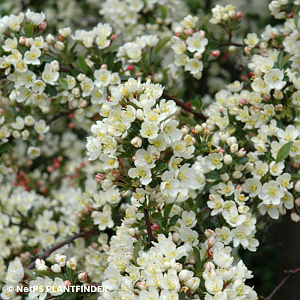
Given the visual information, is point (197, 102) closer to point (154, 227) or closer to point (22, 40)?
point (154, 227)

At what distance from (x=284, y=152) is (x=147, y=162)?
78cm

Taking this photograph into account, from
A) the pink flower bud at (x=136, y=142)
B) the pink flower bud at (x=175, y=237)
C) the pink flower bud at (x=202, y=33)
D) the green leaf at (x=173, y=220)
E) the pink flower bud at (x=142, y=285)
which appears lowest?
the pink flower bud at (x=142, y=285)

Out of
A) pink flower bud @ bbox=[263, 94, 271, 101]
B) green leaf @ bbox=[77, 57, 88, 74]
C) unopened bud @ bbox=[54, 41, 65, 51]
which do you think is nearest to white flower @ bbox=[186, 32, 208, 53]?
pink flower bud @ bbox=[263, 94, 271, 101]

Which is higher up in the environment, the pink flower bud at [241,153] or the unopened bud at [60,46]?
the unopened bud at [60,46]

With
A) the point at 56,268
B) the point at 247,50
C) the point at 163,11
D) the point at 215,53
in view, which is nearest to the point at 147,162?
the point at 56,268

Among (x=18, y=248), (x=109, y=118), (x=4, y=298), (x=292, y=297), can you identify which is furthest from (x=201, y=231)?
(x=292, y=297)

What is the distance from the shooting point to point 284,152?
6.70 ft

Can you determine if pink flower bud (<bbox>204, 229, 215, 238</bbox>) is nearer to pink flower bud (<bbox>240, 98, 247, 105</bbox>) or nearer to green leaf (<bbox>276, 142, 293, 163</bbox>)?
green leaf (<bbox>276, 142, 293, 163</bbox>)

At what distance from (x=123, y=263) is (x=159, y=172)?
0.45 meters

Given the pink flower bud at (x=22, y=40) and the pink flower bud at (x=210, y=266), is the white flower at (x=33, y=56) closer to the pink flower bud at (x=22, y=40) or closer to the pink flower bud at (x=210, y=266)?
the pink flower bud at (x=22, y=40)

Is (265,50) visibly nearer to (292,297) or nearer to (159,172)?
(159,172)

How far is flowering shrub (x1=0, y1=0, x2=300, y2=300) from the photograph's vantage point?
1.72 m

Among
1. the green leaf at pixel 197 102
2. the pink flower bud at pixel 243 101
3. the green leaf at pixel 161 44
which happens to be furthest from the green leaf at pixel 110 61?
the pink flower bud at pixel 243 101

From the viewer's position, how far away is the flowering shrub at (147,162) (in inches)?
67.7
